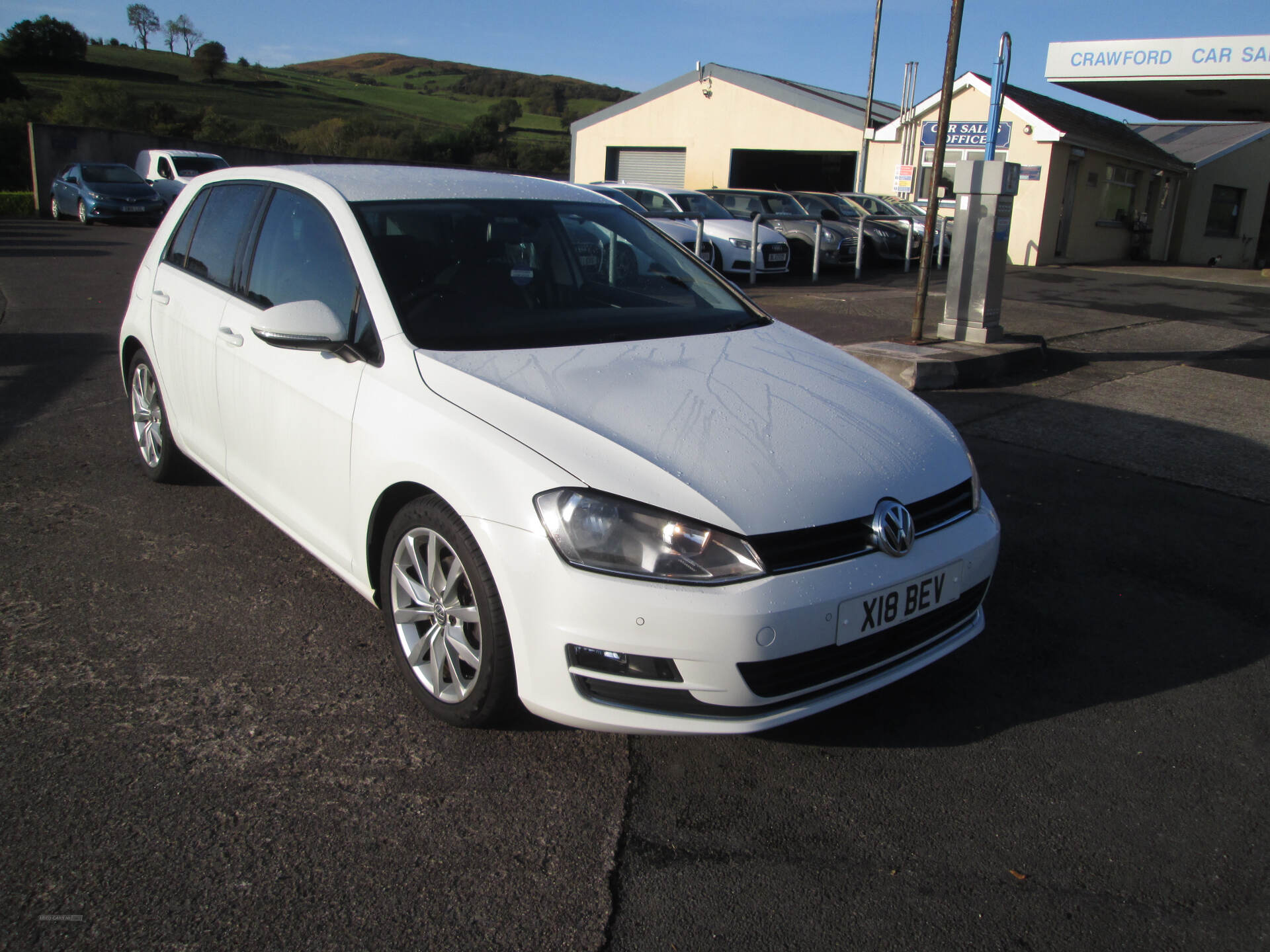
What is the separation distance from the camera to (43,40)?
6331 centimetres

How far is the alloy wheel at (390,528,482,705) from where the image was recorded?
107 inches

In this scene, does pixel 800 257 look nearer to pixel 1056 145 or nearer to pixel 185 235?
pixel 1056 145

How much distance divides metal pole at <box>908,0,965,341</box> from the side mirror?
6.57 meters

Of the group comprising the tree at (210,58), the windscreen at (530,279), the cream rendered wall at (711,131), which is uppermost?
the tree at (210,58)

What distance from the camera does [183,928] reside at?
81.4 inches

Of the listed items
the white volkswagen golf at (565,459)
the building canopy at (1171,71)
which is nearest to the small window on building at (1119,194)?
the building canopy at (1171,71)

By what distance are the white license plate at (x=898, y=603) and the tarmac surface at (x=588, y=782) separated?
0.47 meters

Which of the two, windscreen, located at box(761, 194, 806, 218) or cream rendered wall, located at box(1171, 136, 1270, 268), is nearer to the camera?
windscreen, located at box(761, 194, 806, 218)

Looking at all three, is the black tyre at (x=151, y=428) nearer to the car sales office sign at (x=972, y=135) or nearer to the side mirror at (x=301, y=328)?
the side mirror at (x=301, y=328)

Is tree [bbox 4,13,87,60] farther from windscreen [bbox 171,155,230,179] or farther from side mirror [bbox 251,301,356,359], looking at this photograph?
side mirror [bbox 251,301,356,359]

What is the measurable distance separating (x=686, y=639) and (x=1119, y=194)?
2833 centimetres

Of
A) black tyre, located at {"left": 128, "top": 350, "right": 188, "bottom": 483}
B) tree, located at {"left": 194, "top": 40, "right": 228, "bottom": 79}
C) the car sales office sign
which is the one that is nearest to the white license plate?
black tyre, located at {"left": 128, "top": 350, "right": 188, "bottom": 483}

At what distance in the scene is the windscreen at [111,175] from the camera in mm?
23250

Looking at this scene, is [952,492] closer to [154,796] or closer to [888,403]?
[888,403]
